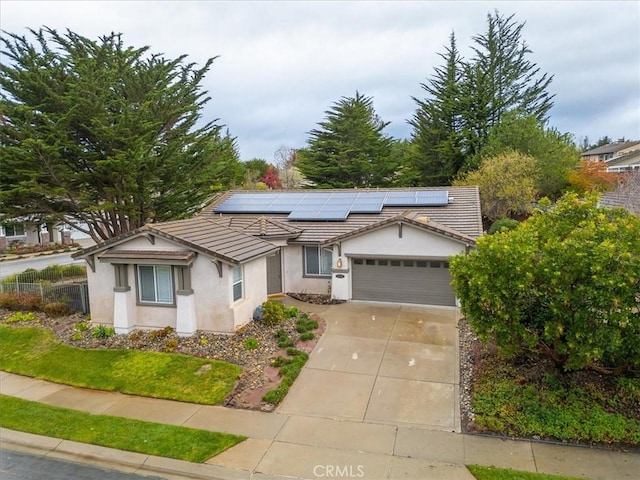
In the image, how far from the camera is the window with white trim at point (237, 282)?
13.9 m

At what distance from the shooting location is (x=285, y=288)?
61.9 ft

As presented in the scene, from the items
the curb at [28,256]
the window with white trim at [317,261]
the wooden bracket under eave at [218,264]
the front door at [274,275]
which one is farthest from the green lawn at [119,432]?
the curb at [28,256]

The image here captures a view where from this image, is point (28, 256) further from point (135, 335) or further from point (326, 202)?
point (135, 335)

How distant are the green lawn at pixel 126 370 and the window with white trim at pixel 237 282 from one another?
2685 millimetres

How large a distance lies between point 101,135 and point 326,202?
34.6 ft

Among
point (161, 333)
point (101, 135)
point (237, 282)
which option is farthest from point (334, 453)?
point (101, 135)

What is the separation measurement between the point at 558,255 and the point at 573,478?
13.2ft

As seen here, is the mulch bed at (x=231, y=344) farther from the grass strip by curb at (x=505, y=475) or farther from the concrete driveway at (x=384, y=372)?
the grass strip by curb at (x=505, y=475)

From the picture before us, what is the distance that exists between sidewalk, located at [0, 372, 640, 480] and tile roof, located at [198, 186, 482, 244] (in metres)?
9.38

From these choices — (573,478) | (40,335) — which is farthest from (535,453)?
(40,335)

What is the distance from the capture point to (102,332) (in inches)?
533

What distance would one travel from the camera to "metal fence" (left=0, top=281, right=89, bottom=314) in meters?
15.9

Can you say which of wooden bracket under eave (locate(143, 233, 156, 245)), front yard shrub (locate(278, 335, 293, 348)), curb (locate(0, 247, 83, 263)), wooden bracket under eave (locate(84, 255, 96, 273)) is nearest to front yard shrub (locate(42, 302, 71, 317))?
wooden bracket under eave (locate(84, 255, 96, 273))

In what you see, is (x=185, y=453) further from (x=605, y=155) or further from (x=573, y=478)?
(x=605, y=155)
